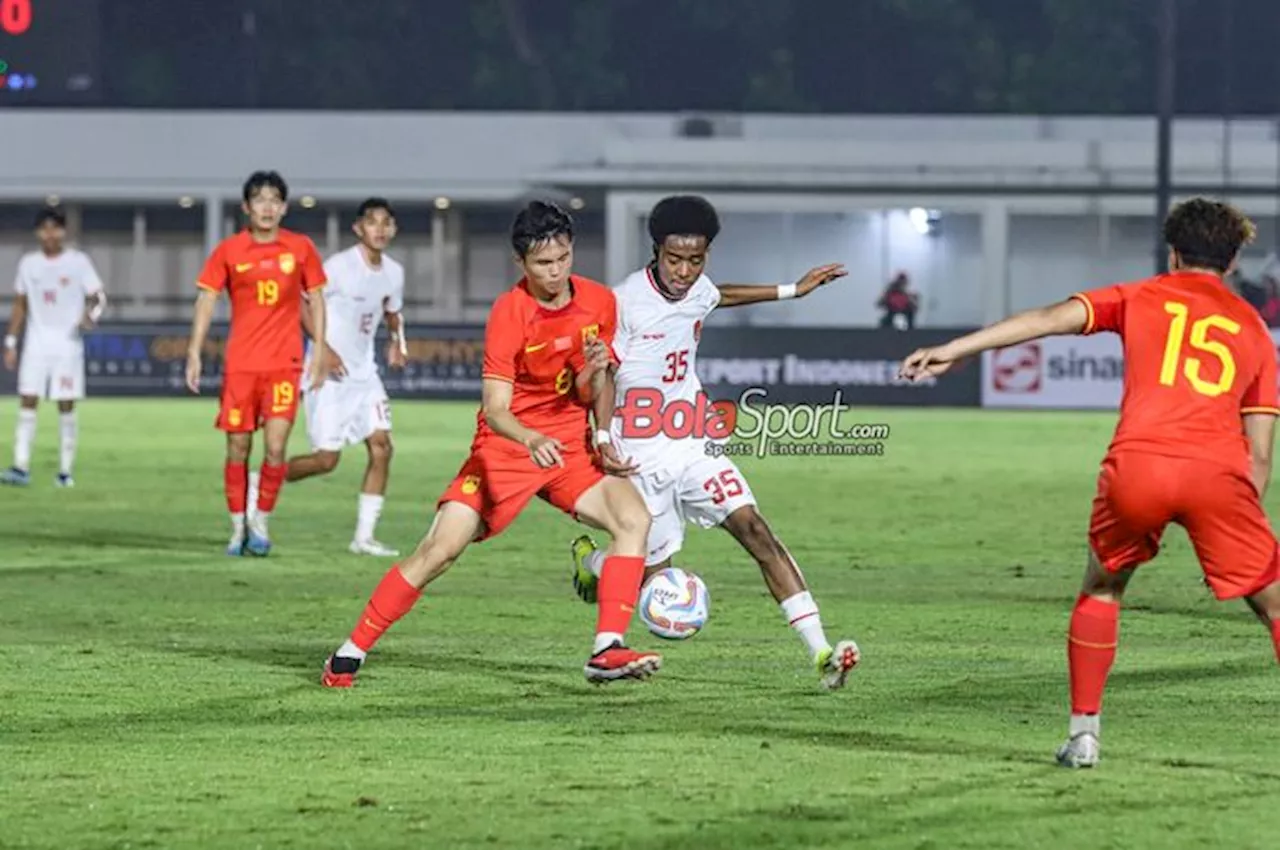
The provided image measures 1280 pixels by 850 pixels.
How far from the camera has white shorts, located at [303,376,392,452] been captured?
17.4 m

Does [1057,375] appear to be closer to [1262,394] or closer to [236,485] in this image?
[236,485]

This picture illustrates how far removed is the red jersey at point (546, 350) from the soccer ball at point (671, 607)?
73cm

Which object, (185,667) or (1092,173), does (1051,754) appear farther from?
(1092,173)

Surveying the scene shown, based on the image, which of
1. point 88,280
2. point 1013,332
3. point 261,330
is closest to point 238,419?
point 261,330

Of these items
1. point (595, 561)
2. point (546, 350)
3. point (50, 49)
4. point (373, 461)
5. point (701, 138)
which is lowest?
point (595, 561)

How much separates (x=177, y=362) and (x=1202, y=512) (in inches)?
1384

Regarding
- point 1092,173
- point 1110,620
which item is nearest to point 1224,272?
point 1110,620

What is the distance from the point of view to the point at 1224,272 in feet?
28.5

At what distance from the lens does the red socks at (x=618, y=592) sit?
1069 centimetres

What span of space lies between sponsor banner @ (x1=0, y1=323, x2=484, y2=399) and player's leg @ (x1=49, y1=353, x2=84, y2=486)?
16772mm

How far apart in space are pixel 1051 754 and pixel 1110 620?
1.89 feet

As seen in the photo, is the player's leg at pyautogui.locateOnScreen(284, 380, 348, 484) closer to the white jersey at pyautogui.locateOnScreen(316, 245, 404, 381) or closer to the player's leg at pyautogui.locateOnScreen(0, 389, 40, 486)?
the white jersey at pyautogui.locateOnScreen(316, 245, 404, 381)

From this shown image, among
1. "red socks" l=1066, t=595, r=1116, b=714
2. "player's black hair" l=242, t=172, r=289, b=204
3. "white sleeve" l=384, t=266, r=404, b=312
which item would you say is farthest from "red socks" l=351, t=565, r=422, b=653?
"white sleeve" l=384, t=266, r=404, b=312

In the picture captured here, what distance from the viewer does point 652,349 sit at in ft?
36.6
